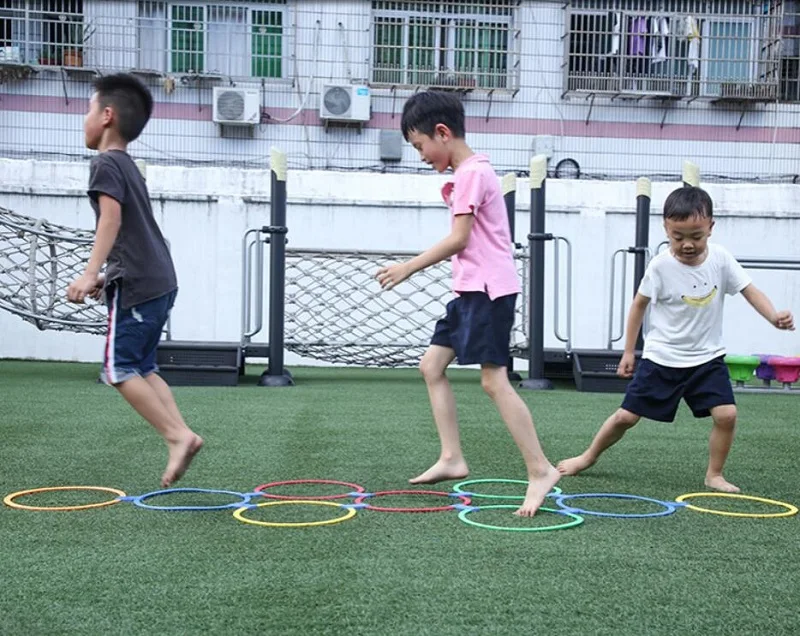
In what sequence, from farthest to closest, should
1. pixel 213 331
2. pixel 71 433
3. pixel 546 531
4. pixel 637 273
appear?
pixel 213 331, pixel 637 273, pixel 71 433, pixel 546 531

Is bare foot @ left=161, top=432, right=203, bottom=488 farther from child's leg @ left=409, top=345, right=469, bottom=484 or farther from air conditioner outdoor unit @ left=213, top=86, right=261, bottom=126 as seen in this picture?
air conditioner outdoor unit @ left=213, top=86, right=261, bottom=126

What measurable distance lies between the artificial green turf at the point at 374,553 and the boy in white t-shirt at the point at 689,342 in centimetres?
25

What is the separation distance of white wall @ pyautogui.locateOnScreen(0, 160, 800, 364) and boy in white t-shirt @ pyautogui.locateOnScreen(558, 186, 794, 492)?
713 centimetres

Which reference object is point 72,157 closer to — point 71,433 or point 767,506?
point 71,433

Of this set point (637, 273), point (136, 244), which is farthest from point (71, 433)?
point (637, 273)

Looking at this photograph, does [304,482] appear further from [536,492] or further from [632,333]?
[632,333]

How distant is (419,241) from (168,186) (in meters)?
2.85

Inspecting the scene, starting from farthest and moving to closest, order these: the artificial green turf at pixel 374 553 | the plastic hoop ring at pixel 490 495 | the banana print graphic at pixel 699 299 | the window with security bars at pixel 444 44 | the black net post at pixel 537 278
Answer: the window with security bars at pixel 444 44, the black net post at pixel 537 278, the banana print graphic at pixel 699 299, the plastic hoop ring at pixel 490 495, the artificial green turf at pixel 374 553

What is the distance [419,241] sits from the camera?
11109 millimetres

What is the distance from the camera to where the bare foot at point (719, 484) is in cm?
350

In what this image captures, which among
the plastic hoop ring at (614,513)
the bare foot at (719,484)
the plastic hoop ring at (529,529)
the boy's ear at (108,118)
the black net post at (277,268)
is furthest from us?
the black net post at (277,268)

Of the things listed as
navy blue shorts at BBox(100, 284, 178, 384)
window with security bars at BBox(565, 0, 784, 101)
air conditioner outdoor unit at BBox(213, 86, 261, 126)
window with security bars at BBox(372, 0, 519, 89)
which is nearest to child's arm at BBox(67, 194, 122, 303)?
navy blue shorts at BBox(100, 284, 178, 384)

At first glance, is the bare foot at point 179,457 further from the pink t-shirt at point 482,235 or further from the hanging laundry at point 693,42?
the hanging laundry at point 693,42

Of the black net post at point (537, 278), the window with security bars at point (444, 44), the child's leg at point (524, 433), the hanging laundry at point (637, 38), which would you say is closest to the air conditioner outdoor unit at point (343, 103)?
the window with security bars at point (444, 44)
